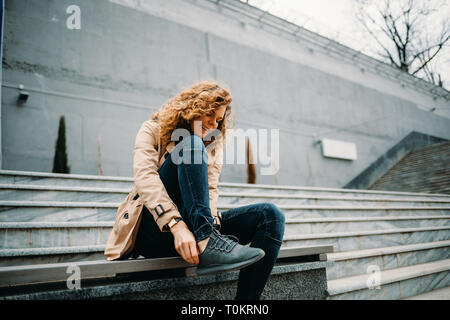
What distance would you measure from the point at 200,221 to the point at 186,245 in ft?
0.32

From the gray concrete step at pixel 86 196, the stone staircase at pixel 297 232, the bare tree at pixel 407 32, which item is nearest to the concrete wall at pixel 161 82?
the stone staircase at pixel 297 232

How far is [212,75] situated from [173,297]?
5.81 m

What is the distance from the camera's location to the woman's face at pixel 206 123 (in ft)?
4.60

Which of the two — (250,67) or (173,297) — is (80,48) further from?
(173,297)

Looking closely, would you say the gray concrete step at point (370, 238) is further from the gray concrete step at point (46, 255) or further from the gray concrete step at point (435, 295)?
the gray concrete step at point (46, 255)

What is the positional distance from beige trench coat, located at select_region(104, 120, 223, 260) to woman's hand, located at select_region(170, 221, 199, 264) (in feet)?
0.21

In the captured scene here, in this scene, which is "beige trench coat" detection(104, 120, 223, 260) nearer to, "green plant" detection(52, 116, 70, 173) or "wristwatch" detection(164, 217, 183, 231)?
"wristwatch" detection(164, 217, 183, 231)

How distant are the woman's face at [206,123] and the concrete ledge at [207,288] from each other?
61 cm

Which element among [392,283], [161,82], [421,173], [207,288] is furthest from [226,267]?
[421,173]

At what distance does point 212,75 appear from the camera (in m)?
6.59

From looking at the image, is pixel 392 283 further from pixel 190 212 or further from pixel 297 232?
pixel 190 212

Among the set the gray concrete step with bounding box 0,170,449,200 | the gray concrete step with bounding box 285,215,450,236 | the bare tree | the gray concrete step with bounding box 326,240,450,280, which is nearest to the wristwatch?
the gray concrete step with bounding box 326,240,450,280

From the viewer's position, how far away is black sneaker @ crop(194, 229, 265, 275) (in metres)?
1.13
